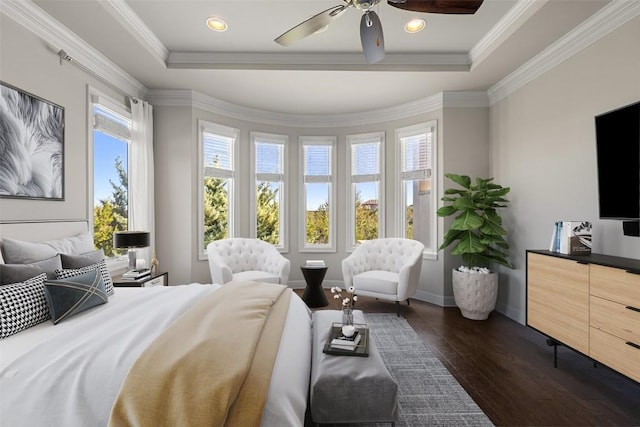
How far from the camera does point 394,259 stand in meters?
4.55

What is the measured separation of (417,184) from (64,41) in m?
4.61

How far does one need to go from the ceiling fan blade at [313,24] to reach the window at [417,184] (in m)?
2.93

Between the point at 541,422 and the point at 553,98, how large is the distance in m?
3.10

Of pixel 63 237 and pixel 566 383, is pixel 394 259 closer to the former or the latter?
pixel 566 383

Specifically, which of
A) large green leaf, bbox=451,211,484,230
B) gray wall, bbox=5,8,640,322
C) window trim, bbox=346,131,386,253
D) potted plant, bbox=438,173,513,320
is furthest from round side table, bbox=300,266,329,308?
large green leaf, bbox=451,211,484,230

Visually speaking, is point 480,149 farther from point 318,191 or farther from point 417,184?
point 318,191

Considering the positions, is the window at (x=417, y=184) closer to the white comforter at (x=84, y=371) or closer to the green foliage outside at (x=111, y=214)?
the white comforter at (x=84, y=371)

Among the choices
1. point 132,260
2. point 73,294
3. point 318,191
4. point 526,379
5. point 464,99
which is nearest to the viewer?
point 73,294

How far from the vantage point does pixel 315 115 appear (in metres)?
5.42

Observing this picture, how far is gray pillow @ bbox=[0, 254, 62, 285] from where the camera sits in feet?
6.40

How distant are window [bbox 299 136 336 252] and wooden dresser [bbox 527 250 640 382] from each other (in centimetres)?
318

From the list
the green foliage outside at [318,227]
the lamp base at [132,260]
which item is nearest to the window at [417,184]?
the green foliage outside at [318,227]

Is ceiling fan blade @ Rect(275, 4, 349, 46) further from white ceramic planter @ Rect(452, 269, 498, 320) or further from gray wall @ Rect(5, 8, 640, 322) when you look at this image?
white ceramic planter @ Rect(452, 269, 498, 320)

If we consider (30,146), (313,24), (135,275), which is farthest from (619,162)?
(30,146)
